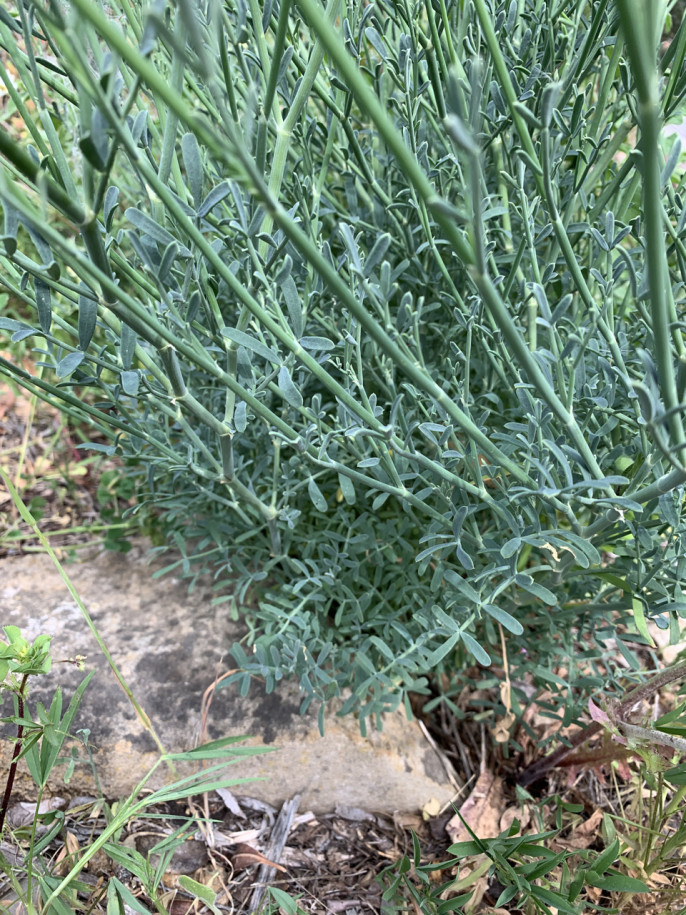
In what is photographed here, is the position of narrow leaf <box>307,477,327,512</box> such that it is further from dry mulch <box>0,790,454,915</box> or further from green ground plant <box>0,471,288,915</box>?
dry mulch <box>0,790,454,915</box>

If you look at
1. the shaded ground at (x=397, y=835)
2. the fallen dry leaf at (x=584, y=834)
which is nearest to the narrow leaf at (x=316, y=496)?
→ the shaded ground at (x=397, y=835)

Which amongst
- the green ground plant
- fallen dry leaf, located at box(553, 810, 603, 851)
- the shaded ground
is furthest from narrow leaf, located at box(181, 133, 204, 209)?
fallen dry leaf, located at box(553, 810, 603, 851)

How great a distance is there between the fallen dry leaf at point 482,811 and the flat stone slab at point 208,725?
0.06 m

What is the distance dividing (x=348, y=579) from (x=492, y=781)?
496 millimetres

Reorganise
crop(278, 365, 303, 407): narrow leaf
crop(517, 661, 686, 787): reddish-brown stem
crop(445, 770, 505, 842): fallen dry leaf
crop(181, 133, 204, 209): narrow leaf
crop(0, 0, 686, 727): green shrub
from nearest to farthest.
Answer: crop(0, 0, 686, 727): green shrub, crop(181, 133, 204, 209): narrow leaf, crop(278, 365, 303, 407): narrow leaf, crop(517, 661, 686, 787): reddish-brown stem, crop(445, 770, 505, 842): fallen dry leaf

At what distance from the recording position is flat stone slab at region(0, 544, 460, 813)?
1.20m

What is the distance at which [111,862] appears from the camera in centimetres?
105

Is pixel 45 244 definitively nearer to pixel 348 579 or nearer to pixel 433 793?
pixel 348 579

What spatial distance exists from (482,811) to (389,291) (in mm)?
978

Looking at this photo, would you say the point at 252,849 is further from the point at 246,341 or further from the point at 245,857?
the point at 246,341

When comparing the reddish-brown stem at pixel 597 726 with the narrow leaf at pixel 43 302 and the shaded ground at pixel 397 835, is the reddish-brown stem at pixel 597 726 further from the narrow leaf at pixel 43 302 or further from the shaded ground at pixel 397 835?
the narrow leaf at pixel 43 302

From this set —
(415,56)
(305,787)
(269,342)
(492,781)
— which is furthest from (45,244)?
(492,781)

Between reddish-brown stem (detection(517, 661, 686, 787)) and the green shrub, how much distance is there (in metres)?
0.06

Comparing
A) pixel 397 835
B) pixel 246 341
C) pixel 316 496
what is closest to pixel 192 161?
pixel 246 341
